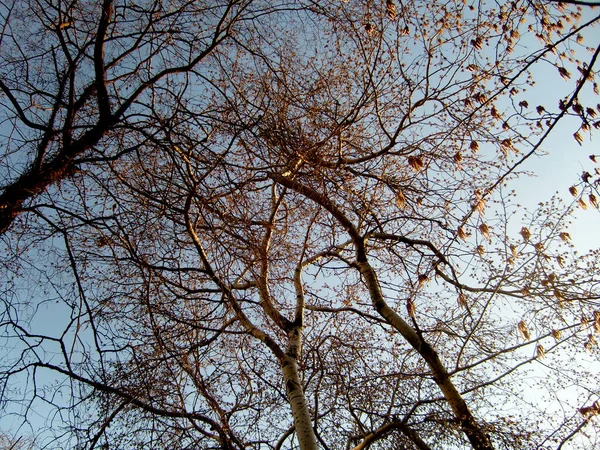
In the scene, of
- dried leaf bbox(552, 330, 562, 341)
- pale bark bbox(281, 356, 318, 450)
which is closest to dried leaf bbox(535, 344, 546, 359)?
dried leaf bbox(552, 330, 562, 341)

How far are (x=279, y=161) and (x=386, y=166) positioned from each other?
254cm

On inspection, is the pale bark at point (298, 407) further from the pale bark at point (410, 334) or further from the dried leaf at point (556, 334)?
the dried leaf at point (556, 334)

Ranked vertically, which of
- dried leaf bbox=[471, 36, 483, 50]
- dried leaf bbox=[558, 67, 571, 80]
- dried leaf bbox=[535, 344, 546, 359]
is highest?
dried leaf bbox=[471, 36, 483, 50]

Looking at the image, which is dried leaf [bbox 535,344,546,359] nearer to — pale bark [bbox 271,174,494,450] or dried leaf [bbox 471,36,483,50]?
pale bark [bbox 271,174,494,450]

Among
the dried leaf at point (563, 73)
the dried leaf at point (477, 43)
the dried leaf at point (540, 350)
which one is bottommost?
the dried leaf at point (540, 350)

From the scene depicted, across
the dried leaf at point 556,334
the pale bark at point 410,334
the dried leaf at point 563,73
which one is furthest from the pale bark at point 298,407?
the dried leaf at point 563,73

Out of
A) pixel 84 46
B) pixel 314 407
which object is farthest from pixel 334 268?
pixel 84 46

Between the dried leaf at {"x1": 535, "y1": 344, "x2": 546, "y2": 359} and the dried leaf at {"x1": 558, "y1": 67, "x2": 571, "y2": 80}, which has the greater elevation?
the dried leaf at {"x1": 558, "y1": 67, "x2": 571, "y2": 80}

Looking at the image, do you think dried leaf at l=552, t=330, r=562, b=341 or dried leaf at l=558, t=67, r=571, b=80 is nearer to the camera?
dried leaf at l=558, t=67, r=571, b=80

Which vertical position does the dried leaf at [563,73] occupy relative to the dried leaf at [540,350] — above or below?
above

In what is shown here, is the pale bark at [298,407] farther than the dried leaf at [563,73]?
Yes

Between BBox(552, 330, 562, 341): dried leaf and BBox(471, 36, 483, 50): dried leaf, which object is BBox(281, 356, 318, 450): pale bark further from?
BBox(471, 36, 483, 50): dried leaf

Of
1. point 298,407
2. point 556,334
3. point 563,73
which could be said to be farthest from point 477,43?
point 298,407

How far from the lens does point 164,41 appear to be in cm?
361
